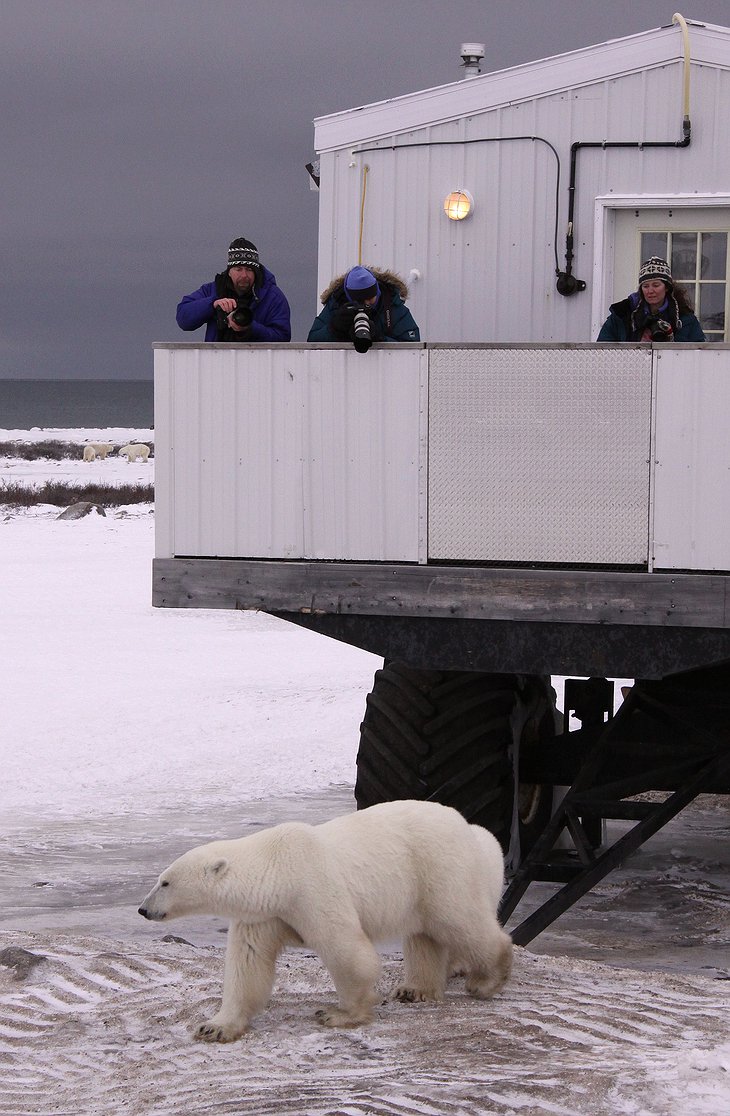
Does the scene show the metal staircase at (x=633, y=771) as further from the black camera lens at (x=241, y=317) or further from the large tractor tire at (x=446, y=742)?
the black camera lens at (x=241, y=317)

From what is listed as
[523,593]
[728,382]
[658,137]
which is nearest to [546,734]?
[523,593]

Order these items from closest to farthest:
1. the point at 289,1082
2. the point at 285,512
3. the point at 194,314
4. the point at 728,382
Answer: the point at 289,1082, the point at 728,382, the point at 285,512, the point at 194,314

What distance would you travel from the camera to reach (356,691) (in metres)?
11.6

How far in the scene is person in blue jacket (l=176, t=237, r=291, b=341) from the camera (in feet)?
20.9

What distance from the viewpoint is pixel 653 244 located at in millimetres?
7492

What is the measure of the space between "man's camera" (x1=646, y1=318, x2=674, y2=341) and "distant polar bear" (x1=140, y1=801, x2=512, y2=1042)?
8.23 ft

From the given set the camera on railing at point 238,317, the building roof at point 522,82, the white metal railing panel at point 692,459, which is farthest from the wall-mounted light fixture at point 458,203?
the white metal railing panel at point 692,459

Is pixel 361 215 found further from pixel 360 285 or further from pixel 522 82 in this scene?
pixel 360 285

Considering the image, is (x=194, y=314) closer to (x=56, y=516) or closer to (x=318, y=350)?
(x=318, y=350)

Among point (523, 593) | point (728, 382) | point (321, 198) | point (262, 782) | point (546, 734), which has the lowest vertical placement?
point (262, 782)

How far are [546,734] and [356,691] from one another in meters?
4.74

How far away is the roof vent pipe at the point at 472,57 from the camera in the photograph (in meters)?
8.16

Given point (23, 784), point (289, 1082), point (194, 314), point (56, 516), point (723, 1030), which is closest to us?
point (289, 1082)

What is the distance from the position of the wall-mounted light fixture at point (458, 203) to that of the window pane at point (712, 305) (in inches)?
52.5
